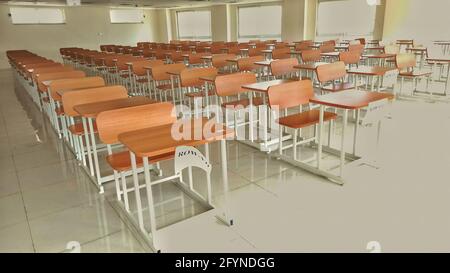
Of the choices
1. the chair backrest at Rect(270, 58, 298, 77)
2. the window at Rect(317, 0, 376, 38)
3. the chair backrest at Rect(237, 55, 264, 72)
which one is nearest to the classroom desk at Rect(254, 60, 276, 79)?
the chair backrest at Rect(237, 55, 264, 72)

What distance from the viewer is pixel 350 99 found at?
2.92 m

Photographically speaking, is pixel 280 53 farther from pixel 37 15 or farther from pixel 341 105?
pixel 37 15

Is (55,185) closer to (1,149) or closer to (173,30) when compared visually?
(1,149)

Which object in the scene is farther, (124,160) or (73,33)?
(73,33)

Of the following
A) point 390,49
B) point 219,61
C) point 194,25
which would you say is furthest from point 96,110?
point 194,25

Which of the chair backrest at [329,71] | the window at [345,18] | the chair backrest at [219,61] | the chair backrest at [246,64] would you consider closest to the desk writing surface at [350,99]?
the chair backrest at [329,71]

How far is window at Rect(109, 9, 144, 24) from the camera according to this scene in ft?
60.1

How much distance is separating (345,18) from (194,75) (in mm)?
9057

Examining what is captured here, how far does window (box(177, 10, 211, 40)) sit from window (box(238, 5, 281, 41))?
2.34 meters

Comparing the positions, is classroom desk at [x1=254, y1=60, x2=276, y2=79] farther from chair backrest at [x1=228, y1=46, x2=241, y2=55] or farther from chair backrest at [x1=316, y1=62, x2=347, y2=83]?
chair backrest at [x1=228, y1=46, x2=241, y2=55]

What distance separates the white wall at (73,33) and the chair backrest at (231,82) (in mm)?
15506

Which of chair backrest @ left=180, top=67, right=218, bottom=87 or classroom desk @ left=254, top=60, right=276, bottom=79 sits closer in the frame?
chair backrest @ left=180, top=67, right=218, bottom=87

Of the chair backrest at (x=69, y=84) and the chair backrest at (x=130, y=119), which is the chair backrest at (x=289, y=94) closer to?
the chair backrest at (x=130, y=119)

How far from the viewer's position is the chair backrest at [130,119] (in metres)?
2.30
